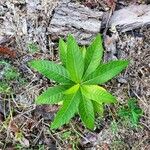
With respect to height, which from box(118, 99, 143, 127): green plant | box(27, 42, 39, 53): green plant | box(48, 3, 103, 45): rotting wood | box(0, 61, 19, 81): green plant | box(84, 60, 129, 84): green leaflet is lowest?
box(118, 99, 143, 127): green plant

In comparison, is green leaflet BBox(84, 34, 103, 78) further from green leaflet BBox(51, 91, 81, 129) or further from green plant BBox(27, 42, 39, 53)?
green plant BBox(27, 42, 39, 53)

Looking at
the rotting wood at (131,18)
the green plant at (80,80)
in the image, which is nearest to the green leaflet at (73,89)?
the green plant at (80,80)

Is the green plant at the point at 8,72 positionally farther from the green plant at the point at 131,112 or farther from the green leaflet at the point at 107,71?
the green plant at the point at 131,112

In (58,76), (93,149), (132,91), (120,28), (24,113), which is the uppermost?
(120,28)

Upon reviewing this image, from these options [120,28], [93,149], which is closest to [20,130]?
[93,149]

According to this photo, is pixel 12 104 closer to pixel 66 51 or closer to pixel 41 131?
pixel 41 131

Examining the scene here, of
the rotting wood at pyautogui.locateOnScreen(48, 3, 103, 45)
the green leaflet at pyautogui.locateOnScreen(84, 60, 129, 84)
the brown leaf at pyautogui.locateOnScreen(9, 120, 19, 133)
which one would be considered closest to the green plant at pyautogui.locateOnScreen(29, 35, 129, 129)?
the green leaflet at pyautogui.locateOnScreen(84, 60, 129, 84)
